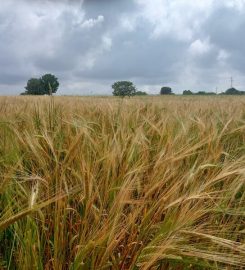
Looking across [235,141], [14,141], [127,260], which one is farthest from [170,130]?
[127,260]

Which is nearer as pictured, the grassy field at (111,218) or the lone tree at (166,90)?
the grassy field at (111,218)

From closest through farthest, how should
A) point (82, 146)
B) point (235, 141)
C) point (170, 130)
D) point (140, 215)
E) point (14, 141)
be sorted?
point (140, 215), point (82, 146), point (14, 141), point (170, 130), point (235, 141)

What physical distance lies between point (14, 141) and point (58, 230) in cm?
73

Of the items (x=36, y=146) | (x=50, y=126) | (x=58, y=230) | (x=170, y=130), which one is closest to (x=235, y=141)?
(x=170, y=130)

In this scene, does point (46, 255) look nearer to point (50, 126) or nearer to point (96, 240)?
point (96, 240)

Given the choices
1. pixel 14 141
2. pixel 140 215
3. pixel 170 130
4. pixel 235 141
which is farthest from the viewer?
pixel 235 141

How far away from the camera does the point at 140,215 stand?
1.13 m

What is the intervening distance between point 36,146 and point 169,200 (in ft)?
1.80

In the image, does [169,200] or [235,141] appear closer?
[169,200]

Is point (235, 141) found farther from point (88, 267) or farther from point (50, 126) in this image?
point (88, 267)

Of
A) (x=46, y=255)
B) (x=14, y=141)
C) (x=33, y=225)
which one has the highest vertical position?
(x=14, y=141)

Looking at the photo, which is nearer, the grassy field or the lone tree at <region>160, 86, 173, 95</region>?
the grassy field

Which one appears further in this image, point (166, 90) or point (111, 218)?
point (166, 90)

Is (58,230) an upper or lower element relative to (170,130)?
lower
